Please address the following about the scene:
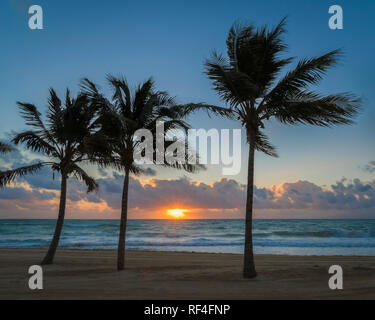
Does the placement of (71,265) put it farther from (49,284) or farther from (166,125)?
(166,125)

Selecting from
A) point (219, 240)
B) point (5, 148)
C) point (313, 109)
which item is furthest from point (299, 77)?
point (219, 240)

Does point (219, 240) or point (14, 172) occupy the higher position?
point (14, 172)

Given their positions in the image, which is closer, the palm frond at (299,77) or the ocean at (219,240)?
the palm frond at (299,77)

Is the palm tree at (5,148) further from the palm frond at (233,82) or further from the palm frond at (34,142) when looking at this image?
the palm frond at (233,82)

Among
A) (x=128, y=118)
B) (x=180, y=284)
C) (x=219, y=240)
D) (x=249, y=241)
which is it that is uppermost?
(x=128, y=118)

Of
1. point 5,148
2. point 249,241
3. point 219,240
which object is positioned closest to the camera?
point 249,241

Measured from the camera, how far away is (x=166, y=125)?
11.6 meters

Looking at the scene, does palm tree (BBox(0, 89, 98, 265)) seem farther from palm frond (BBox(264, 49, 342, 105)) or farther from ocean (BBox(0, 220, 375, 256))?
ocean (BBox(0, 220, 375, 256))

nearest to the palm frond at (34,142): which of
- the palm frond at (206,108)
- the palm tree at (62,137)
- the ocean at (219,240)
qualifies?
the palm tree at (62,137)

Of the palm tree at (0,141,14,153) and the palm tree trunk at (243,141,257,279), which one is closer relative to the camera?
the palm tree trunk at (243,141,257,279)

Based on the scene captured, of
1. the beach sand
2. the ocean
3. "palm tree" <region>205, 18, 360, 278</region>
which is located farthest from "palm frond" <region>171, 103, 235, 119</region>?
the ocean

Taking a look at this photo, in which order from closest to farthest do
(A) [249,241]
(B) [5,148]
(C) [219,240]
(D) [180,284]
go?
(D) [180,284]
(A) [249,241]
(B) [5,148]
(C) [219,240]

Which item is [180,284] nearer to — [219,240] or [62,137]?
[62,137]
